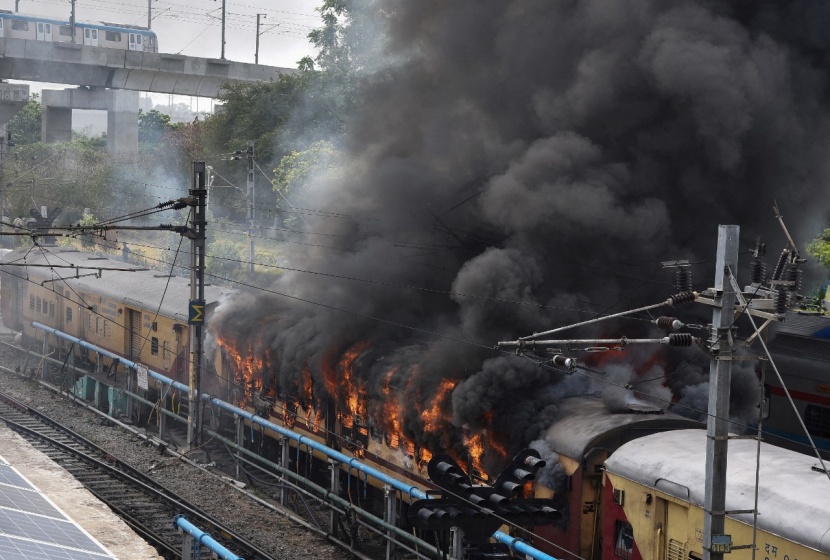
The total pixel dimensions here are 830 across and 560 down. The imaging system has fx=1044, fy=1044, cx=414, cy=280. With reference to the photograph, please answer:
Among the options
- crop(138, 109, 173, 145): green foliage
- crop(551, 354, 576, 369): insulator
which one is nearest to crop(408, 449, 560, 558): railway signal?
crop(551, 354, 576, 369): insulator

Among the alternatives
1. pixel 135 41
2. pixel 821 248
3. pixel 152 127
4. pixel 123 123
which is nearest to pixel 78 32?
pixel 135 41

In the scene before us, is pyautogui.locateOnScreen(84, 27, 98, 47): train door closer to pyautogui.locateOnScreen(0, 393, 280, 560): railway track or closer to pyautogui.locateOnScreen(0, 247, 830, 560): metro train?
pyautogui.locateOnScreen(0, 393, 280, 560): railway track

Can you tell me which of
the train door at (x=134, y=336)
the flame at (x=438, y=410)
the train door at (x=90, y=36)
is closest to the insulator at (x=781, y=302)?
the flame at (x=438, y=410)

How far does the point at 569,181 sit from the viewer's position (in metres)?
21.0

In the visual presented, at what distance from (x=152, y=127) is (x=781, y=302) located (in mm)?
77932

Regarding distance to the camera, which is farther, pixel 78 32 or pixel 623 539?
pixel 78 32

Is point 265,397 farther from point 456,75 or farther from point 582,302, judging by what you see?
point 456,75

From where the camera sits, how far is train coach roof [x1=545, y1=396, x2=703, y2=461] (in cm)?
1299

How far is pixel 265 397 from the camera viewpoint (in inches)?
884

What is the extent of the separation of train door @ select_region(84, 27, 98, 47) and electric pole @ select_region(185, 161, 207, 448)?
172ft

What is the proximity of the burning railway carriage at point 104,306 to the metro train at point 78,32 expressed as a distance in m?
31.4

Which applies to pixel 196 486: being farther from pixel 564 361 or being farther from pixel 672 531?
pixel 672 531

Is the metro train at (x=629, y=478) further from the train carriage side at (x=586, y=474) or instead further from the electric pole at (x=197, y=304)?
the electric pole at (x=197, y=304)

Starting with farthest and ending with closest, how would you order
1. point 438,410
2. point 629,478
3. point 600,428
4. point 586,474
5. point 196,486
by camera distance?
point 196,486 → point 438,410 → point 600,428 → point 586,474 → point 629,478
